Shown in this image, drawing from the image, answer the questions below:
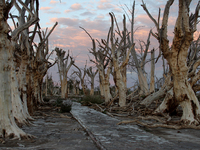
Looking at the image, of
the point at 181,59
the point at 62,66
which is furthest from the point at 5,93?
the point at 62,66

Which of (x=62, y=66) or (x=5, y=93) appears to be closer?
(x=5, y=93)

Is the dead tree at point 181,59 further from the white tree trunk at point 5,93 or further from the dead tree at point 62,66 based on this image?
the dead tree at point 62,66

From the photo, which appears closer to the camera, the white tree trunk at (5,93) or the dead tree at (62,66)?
the white tree trunk at (5,93)

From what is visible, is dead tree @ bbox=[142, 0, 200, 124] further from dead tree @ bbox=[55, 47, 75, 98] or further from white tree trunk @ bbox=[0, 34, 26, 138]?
dead tree @ bbox=[55, 47, 75, 98]

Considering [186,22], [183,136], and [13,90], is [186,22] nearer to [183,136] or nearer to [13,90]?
[183,136]

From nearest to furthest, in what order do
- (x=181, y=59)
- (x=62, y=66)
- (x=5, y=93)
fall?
(x=5, y=93), (x=181, y=59), (x=62, y=66)

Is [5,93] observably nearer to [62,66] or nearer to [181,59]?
[181,59]

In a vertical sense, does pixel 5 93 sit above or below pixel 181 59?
below

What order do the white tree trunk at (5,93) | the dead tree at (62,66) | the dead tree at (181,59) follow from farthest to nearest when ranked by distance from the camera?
the dead tree at (62,66) < the dead tree at (181,59) < the white tree trunk at (5,93)

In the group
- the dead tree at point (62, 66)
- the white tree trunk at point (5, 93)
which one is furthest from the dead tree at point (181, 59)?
the dead tree at point (62, 66)

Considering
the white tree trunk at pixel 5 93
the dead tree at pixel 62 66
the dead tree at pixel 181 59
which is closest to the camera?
the white tree trunk at pixel 5 93

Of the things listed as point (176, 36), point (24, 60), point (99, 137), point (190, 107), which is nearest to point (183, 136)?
point (190, 107)

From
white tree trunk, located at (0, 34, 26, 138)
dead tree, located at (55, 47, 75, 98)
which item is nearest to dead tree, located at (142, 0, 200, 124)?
white tree trunk, located at (0, 34, 26, 138)

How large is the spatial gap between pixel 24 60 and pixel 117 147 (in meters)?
5.78
